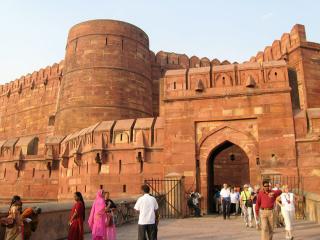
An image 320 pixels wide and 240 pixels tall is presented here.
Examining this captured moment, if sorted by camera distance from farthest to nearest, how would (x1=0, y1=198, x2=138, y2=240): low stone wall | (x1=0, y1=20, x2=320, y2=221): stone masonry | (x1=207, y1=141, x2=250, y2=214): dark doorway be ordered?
(x1=207, y1=141, x2=250, y2=214): dark doorway → (x1=0, y1=20, x2=320, y2=221): stone masonry → (x1=0, y1=198, x2=138, y2=240): low stone wall

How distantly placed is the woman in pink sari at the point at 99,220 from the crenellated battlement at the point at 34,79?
61.9 feet

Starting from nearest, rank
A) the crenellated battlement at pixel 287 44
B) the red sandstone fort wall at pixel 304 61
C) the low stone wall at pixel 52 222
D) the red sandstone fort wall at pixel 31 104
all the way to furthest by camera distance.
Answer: the low stone wall at pixel 52 222, the red sandstone fort wall at pixel 304 61, the crenellated battlement at pixel 287 44, the red sandstone fort wall at pixel 31 104

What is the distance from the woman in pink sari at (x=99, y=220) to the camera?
4.87 m

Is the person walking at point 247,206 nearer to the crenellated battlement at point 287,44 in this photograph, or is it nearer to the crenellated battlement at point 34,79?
the crenellated battlement at point 287,44

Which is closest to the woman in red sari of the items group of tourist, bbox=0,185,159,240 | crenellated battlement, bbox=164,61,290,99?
group of tourist, bbox=0,185,159,240

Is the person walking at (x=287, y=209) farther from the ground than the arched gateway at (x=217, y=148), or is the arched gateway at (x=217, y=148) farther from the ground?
the arched gateway at (x=217, y=148)

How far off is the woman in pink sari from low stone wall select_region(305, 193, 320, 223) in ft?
14.9

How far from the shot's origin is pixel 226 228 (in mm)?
6973

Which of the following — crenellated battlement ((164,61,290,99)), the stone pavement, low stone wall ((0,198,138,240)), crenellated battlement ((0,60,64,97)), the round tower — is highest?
crenellated battlement ((0,60,64,97))

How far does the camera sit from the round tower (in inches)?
654

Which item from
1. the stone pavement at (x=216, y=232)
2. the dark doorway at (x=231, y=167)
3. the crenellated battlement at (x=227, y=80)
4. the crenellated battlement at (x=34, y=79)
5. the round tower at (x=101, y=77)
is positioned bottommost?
the stone pavement at (x=216, y=232)

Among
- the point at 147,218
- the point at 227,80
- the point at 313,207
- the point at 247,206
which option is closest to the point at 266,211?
the point at 147,218

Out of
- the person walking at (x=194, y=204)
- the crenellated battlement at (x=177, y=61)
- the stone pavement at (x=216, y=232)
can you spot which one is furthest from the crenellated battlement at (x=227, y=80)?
the crenellated battlement at (x=177, y=61)

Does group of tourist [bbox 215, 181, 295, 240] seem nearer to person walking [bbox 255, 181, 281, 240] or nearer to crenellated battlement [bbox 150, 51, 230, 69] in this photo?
person walking [bbox 255, 181, 281, 240]
